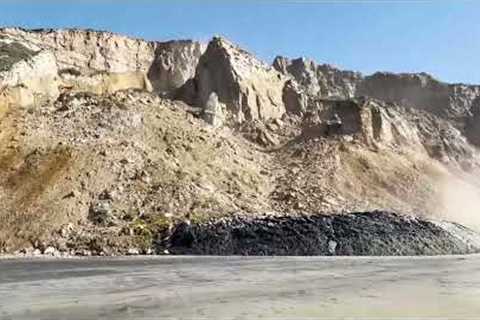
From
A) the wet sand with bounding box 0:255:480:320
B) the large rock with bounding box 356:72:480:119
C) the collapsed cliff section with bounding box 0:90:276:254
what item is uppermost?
the large rock with bounding box 356:72:480:119

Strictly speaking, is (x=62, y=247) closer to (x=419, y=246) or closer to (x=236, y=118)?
(x=419, y=246)

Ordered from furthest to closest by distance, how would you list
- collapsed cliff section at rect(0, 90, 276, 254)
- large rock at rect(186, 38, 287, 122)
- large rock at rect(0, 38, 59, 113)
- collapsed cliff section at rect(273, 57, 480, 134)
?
collapsed cliff section at rect(273, 57, 480, 134) < large rock at rect(186, 38, 287, 122) < large rock at rect(0, 38, 59, 113) < collapsed cliff section at rect(0, 90, 276, 254)

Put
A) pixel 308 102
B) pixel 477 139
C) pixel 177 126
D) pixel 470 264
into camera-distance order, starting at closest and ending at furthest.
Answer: pixel 470 264 → pixel 177 126 → pixel 308 102 → pixel 477 139

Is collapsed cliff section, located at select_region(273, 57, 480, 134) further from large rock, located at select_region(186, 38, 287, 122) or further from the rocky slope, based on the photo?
large rock, located at select_region(186, 38, 287, 122)

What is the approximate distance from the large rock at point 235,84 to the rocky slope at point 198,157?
0.53 ft

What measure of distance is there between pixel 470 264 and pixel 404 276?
779 cm

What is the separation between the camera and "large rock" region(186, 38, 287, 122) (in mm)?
73250

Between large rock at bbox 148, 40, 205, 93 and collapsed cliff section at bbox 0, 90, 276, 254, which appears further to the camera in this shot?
large rock at bbox 148, 40, 205, 93

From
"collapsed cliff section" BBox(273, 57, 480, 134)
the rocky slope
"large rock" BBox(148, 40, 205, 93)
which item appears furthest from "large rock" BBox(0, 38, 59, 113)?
"collapsed cliff section" BBox(273, 57, 480, 134)

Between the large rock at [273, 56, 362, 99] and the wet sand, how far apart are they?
75.4 m

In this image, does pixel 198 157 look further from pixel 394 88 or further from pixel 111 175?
pixel 394 88

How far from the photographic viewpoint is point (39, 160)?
158 feet

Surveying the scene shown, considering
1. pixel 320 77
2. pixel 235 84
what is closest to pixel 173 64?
pixel 235 84

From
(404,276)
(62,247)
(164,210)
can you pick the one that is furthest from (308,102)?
(404,276)
